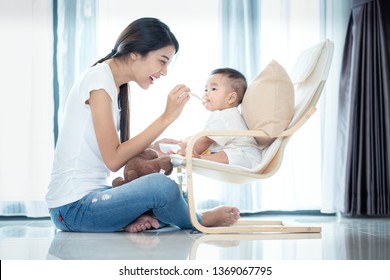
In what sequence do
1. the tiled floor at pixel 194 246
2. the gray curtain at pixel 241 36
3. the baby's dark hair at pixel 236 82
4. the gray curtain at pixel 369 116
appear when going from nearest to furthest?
the tiled floor at pixel 194 246, the baby's dark hair at pixel 236 82, the gray curtain at pixel 369 116, the gray curtain at pixel 241 36

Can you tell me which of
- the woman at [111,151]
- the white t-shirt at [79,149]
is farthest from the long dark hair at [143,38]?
the white t-shirt at [79,149]

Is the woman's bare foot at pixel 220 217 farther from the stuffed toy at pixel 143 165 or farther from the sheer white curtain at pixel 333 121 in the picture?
the sheer white curtain at pixel 333 121

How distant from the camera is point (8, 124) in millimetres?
3773

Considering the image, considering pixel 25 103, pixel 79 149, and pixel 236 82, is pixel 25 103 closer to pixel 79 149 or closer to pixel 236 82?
pixel 79 149

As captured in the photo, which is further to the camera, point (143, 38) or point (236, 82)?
point (236, 82)

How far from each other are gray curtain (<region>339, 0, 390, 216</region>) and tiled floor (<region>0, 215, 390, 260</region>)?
1.09 m

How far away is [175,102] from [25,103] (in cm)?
179

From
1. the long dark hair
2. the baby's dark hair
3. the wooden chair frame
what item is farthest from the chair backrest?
the long dark hair

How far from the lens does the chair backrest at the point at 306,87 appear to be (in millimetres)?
2428

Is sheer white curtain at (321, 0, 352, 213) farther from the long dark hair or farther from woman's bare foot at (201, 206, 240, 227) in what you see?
the long dark hair

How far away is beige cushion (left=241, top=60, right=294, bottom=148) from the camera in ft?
7.91

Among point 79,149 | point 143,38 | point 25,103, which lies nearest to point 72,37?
point 25,103

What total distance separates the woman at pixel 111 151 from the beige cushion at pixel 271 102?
323mm

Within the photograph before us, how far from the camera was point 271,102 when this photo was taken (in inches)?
96.0
